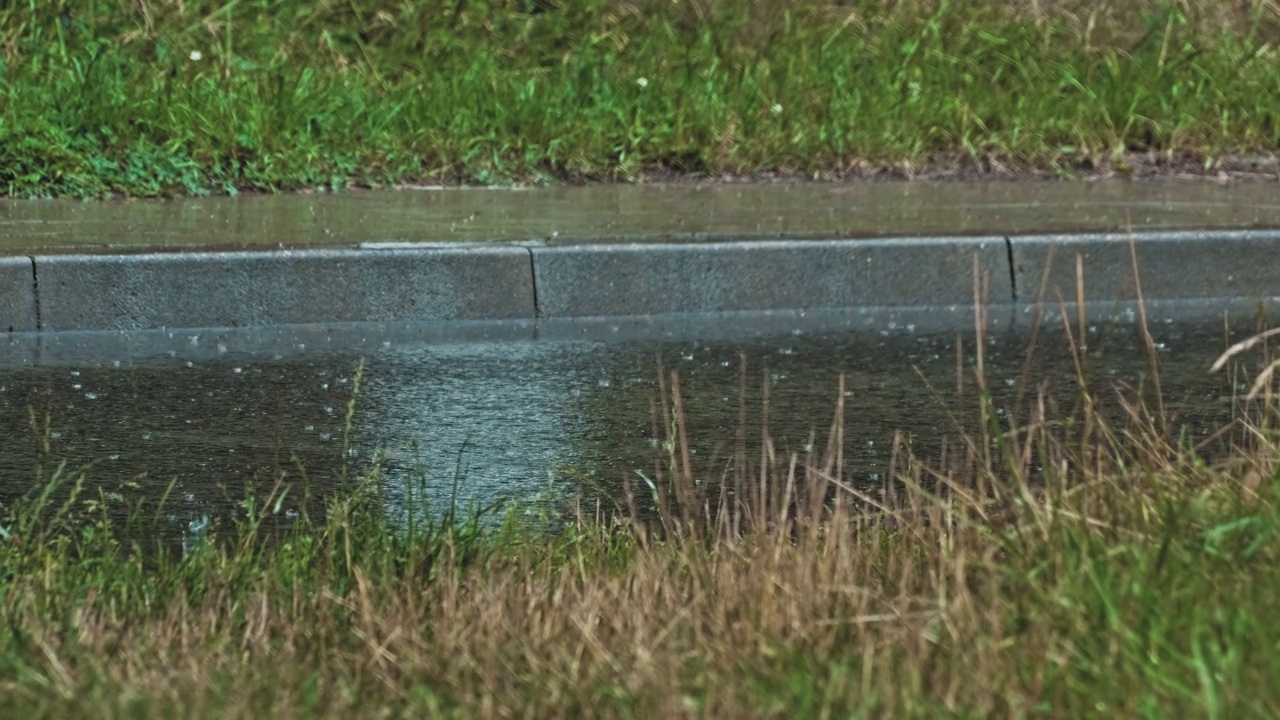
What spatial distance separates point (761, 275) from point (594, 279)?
570 mm

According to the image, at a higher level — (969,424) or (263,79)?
(263,79)

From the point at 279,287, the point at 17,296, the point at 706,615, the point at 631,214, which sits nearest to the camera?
the point at 706,615

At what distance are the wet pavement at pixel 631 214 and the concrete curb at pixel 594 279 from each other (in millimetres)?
153

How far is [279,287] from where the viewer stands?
6281 mm

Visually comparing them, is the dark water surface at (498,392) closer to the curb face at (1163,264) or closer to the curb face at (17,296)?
the curb face at (17,296)

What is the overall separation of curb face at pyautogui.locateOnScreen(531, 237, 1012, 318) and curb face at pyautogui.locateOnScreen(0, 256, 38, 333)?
1.56 meters

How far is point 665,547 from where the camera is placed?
10.9 feet

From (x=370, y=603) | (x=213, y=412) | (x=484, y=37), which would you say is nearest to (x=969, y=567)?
(x=370, y=603)

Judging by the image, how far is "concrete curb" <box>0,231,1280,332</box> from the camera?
20.2 ft

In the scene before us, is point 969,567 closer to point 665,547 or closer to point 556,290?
point 665,547

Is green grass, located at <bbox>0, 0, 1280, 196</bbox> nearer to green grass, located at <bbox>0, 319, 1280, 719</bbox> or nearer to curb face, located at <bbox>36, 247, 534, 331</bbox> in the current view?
curb face, located at <bbox>36, 247, 534, 331</bbox>

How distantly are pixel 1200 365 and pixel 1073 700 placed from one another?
12.0 ft

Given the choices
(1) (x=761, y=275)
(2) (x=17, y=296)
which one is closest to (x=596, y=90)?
(1) (x=761, y=275)

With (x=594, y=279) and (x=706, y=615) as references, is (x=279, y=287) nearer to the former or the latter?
(x=594, y=279)
